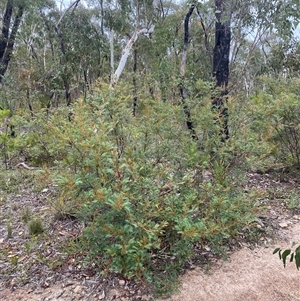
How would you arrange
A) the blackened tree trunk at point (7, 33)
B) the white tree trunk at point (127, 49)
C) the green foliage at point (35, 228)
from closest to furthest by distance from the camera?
the green foliage at point (35, 228) < the blackened tree trunk at point (7, 33) < the white tree trunk at point (127, 49)

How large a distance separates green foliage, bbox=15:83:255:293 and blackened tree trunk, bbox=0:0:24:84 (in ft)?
22.5

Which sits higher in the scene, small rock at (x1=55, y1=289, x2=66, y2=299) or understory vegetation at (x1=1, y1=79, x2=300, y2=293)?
understory vegetation at (x1=1, y1=79, x2=300, y2=293)

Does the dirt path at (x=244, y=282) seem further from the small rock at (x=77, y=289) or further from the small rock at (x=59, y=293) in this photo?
the small rock at (x=59, y=293)

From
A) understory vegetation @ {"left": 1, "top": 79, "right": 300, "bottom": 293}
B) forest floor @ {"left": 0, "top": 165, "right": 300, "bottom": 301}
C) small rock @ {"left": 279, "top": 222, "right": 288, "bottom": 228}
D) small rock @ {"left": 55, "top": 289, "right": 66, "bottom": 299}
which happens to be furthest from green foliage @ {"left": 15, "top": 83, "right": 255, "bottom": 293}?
small rock @ {"left": 279, "top": 222, "right": 288, "bottom": 228}

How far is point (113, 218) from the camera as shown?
2.12 meters

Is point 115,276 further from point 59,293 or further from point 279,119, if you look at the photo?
point 279,119

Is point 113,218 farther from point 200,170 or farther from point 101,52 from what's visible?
point 101,52

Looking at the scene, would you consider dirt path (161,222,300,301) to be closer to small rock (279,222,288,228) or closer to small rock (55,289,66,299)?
small rock (279,222,288,228)

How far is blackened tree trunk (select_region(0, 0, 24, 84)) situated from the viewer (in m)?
8.45

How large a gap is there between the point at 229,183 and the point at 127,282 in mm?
1159

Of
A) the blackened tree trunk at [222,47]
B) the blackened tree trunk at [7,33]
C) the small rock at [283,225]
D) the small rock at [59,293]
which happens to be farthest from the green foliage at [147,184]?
the blackened tree trunk at [7,33]

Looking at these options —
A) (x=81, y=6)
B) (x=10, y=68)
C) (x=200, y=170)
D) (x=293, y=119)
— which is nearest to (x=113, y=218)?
(x=200, y=170)

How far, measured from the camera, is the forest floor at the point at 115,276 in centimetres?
230

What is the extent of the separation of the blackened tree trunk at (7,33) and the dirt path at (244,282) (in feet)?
25.3
